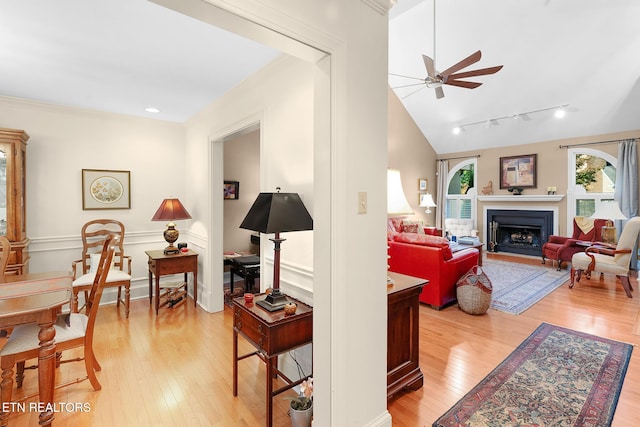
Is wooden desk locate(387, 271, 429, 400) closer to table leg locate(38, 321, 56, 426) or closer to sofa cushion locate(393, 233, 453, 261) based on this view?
sofa cushion locate(393, 233, 453, 261)

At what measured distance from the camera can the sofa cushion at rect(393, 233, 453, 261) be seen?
12.4 feet

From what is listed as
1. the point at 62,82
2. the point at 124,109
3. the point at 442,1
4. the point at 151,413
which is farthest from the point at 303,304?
the point at 442,1

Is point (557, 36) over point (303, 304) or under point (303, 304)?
over

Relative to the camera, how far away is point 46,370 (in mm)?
1767

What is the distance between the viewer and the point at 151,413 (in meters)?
1.99

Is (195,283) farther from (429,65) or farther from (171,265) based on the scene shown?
(429,65)

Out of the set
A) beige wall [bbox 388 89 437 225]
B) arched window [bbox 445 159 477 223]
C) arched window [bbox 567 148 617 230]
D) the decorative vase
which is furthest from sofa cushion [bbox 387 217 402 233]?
the decorative vase

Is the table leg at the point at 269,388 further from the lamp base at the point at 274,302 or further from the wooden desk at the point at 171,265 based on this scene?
the wooden desk at the point at 171,265

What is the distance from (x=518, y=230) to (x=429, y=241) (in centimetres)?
485

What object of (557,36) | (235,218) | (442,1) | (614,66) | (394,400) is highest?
(442,1)

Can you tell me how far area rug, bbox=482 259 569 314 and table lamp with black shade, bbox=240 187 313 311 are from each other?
10.3 feet

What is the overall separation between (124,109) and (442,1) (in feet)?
15.0

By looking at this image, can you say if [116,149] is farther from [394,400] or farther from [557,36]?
[557,36]

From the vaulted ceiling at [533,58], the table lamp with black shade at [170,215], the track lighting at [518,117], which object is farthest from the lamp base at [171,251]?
the track lighting at [518,117]
